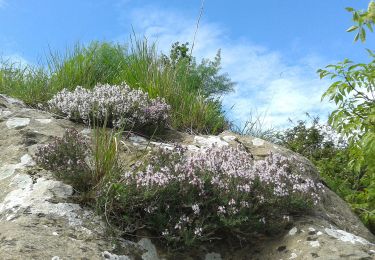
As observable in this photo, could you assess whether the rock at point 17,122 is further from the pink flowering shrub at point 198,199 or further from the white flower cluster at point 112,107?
the pink flowering shrub at point 198,199

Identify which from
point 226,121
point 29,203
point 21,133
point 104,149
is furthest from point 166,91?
point 29,203

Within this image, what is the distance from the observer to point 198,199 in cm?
358

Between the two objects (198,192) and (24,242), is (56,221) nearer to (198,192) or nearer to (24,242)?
(24,242)

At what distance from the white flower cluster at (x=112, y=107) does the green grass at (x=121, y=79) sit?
716mm

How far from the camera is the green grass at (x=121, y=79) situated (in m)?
6.84

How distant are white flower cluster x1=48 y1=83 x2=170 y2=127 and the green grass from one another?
716 mm

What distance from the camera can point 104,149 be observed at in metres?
3.85

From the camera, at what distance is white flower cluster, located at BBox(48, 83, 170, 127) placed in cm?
540

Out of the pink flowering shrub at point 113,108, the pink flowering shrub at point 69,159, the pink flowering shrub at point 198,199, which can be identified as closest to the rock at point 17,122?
the pink flowering shrub at point 113,108

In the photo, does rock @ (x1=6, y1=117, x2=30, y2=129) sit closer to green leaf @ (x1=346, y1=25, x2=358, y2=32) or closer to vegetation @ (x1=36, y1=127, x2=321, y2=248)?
vegetation @ (x1=36, y1=127, x2=321, y2=248)

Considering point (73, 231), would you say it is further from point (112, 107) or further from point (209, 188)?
point (112, 107)

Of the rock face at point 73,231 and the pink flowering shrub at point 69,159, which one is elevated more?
the pink flowering shrub at point 69,159

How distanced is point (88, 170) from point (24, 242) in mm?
973

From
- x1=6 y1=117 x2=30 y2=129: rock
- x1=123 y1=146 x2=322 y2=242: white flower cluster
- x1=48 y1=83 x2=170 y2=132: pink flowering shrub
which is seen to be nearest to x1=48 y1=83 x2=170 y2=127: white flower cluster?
x1=48 y1=83 x2=170 y2=132: pink flowering shrub
